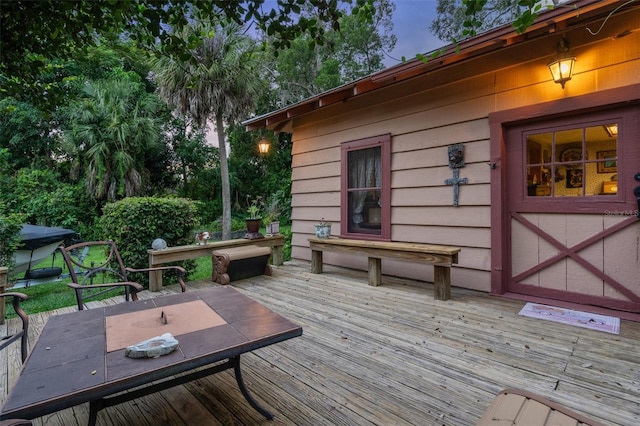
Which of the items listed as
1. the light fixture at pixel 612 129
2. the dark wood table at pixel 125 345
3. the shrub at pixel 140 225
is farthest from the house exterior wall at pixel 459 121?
the dark wood table at pixel 125 345

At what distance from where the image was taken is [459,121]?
3805 millimetres

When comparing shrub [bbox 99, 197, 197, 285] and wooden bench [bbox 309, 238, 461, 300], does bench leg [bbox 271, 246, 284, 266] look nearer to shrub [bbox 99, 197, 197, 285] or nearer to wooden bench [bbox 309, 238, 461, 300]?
wooden bench [bbox 309, 238, 461, 300]

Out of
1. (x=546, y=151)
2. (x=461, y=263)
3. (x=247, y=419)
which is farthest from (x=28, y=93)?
(x=546, y=151)

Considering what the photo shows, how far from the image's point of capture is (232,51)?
25.8 ft

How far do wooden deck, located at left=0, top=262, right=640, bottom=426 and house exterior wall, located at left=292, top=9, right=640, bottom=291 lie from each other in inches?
42.6

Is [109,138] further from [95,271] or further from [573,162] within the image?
[573,162]

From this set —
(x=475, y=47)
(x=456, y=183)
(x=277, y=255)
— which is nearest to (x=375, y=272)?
(x=456, y=183)

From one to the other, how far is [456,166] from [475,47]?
1.25 metres

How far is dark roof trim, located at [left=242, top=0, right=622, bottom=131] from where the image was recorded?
2.61 m

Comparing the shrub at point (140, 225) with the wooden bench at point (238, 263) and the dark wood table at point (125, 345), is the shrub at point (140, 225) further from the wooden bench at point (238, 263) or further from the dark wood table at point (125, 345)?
the dark wood table at point (125, 345)

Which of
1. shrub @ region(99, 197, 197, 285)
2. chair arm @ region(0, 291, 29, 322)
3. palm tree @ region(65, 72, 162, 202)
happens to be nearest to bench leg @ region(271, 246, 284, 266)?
shrub @ region(99, 197, 197, 285)

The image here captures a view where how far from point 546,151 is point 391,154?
176 centimetres

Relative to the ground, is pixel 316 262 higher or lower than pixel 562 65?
lower

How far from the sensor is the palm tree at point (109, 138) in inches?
358
